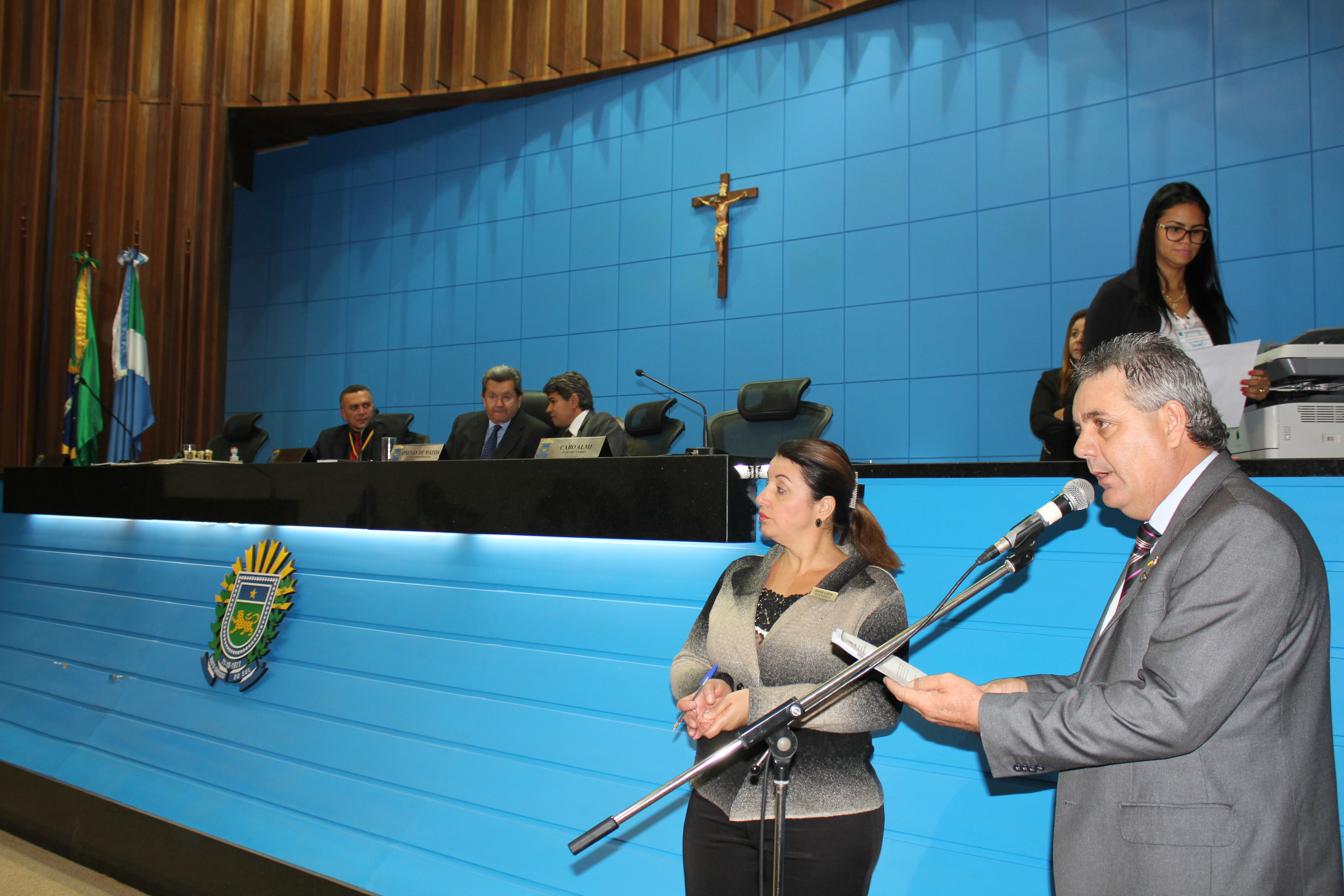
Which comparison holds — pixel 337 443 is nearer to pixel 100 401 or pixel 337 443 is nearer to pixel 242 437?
pixel 242 437

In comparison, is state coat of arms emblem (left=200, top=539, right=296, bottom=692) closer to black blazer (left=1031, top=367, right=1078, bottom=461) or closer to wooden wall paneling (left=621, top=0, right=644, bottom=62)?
black blazer (left=1031, top=367, right=1078, bottom=461)

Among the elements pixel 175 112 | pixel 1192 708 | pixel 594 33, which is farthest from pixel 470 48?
pixel 1192 708

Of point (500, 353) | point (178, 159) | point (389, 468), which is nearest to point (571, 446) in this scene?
point (389, 468)

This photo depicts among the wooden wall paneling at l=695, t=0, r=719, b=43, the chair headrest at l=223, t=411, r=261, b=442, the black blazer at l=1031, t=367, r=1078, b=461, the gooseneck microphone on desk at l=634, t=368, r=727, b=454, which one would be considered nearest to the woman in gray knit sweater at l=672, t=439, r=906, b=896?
the gooseneck microphone on desk at l=634, t=368, r=727, b=454

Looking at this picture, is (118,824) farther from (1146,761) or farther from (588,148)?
(588,148)

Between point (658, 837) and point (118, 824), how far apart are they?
2.37 metres

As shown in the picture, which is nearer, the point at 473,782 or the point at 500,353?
the point at 473,782

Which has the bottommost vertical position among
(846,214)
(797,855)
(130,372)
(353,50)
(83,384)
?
(797,855)

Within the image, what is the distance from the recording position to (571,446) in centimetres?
282

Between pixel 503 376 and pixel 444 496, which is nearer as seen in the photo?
pixel 444 496

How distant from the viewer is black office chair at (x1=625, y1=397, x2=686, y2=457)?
4.98 meters

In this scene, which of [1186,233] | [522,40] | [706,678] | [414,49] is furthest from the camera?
[414,49]

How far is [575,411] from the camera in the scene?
4.65m

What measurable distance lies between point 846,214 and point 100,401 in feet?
17.3
